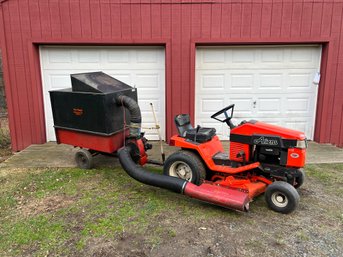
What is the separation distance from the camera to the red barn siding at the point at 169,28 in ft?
20.4

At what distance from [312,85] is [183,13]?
134 inches

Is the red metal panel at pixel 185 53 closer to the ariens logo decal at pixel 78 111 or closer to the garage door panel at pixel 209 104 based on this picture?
the garage door panel at pixel 209 104

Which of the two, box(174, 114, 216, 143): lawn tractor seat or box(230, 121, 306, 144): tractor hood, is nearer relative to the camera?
box(230, 121, 306, 144): tractor hood

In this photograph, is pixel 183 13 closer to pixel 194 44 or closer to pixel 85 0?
pixel 194 44

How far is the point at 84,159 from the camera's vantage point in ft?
16.7

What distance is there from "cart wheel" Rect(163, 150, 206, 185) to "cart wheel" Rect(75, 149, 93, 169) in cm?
157

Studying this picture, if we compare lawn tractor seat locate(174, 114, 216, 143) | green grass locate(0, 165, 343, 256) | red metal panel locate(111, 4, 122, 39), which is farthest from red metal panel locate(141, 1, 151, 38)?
green grass locate(0, 165, 343, 256)

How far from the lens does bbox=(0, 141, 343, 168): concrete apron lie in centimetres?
539

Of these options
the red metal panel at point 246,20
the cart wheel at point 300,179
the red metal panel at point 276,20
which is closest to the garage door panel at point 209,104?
the red metal panel at point 246,20

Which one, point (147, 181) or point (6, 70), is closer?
point (147, 181)

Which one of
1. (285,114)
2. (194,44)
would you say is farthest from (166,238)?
(285,114)

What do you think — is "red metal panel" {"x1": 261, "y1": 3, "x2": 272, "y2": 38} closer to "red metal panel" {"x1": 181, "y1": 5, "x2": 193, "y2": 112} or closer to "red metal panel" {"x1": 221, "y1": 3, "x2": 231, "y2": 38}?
"red metal panel" {"x1": 221, "y1": 3, "x2": 231, "y2": 38}

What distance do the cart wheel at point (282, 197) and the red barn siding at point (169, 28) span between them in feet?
11.4

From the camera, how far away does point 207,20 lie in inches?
247
